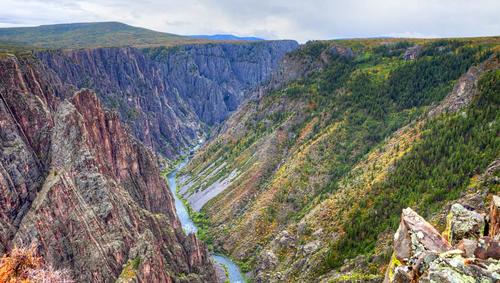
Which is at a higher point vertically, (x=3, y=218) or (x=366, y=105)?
(x=366, y=105)

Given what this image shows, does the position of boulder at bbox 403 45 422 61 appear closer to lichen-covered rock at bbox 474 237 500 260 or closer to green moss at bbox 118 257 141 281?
green moss at bbox 118 257 141 281

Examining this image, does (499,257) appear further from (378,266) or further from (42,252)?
(42,252)

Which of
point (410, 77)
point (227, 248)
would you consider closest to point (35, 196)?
point (227, 248)

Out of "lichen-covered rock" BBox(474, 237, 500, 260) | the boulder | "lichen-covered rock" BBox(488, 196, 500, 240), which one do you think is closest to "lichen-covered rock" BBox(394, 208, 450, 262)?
"lichen-covered rock" BBox(488, 196, 500, 240)

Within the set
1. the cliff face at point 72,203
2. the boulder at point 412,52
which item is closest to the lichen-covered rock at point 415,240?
the cliff face at point 72,203

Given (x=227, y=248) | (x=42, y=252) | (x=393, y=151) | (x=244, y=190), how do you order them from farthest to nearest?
(x=244, y=190), (x=227, y=248), (x=393, y=151), (x=42, y=252)

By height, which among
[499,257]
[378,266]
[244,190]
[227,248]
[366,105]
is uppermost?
[499,257]

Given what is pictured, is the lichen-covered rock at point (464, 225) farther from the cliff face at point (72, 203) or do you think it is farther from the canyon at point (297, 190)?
the cliff face at point (72, 203)

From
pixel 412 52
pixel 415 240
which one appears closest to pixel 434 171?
pixel 415 240
